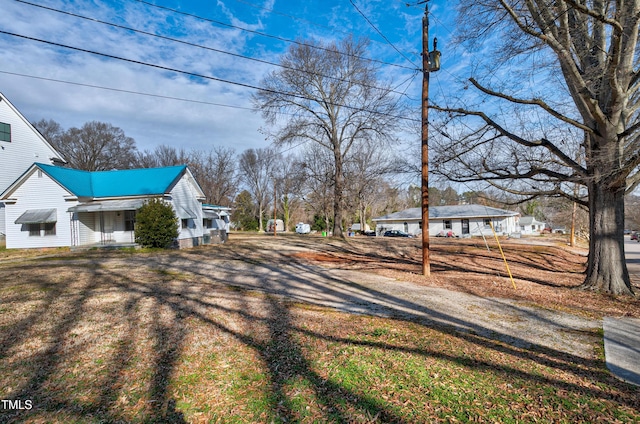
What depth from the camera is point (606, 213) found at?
8.30 metres

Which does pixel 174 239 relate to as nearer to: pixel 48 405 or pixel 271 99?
pixel 271 99

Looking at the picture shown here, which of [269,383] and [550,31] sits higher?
[550,31]

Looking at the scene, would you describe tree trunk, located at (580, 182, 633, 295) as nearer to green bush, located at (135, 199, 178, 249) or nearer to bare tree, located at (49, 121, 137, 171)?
green bush, located at (135, 199, 178, 249)

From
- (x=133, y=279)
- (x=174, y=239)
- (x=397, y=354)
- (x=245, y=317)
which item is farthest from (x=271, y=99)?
(x=397, y=354)

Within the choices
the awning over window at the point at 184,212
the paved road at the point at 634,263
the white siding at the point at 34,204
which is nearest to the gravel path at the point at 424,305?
the paved road at the point at 634,263

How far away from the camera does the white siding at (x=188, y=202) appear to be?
20177mm

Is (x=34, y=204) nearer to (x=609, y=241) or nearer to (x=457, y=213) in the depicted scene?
(x=609, y=241)

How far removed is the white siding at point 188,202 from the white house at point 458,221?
29690mm

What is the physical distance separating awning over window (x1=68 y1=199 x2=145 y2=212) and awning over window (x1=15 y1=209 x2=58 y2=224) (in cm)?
150

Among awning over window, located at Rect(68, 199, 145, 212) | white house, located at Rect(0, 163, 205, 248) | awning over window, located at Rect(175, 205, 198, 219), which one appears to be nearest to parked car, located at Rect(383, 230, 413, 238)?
awning over window, located at Rect(175, 205, 198, 219)

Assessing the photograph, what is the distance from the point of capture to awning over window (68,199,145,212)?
17.6m

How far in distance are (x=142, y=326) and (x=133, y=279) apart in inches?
178

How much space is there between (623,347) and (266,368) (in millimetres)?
5212

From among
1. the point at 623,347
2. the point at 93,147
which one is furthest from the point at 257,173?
the point at 623,347
